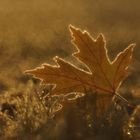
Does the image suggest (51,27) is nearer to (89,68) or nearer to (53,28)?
(53,28)

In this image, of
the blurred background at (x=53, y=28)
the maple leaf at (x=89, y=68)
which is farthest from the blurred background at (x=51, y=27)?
the maple leaf at (x=89, y=68)

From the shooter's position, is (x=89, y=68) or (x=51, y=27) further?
(x=51, y=27)

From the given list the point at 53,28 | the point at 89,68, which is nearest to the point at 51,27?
the point at 53,28

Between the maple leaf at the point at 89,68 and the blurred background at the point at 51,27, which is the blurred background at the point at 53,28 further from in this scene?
the maple leaf at the point at 89,68

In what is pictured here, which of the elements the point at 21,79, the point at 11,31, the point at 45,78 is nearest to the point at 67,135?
the point at 45,78

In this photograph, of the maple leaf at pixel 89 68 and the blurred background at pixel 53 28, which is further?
the blurred background at pixel 53 28

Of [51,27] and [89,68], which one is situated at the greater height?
[51,27]
